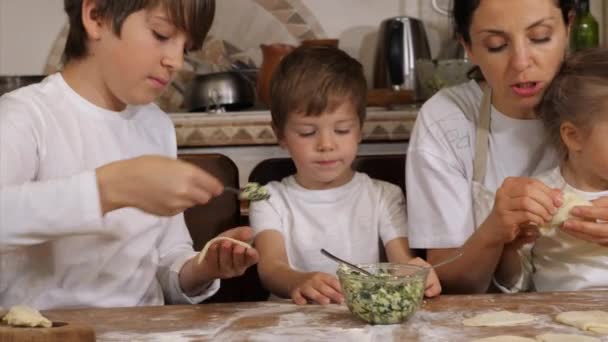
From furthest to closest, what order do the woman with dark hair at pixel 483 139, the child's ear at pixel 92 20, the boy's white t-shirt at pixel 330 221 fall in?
the boy's white t-shirt at pixel 330 221 < the woman with dark hair at pixel 483 139 < the child's ear at pixel 92 20

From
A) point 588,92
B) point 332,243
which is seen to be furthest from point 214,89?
point 588,92

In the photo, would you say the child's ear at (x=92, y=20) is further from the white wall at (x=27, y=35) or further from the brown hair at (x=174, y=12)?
the white wall at (x=27, y=35)

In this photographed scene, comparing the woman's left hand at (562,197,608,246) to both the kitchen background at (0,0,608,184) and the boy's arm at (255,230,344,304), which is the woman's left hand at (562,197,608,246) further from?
the kitchen background at (0,0,608,184)

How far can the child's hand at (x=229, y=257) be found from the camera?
168 centimetres

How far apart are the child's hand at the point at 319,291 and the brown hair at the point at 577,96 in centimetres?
61

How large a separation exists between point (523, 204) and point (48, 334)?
0.90 metres

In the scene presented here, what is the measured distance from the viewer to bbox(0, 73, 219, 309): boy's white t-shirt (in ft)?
5.24

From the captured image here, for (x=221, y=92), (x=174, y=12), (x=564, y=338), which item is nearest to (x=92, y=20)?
(x=174, y=12)

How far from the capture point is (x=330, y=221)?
211 cm

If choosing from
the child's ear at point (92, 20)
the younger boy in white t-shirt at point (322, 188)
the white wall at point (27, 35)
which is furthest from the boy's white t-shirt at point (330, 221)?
the white wall at point (27, 35)

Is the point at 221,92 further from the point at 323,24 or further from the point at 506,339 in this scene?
the point at 506,339

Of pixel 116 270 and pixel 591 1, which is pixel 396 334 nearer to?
Answer: pixel 116 270

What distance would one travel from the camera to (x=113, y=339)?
1.37 m

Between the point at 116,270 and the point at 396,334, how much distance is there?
0.69 m
